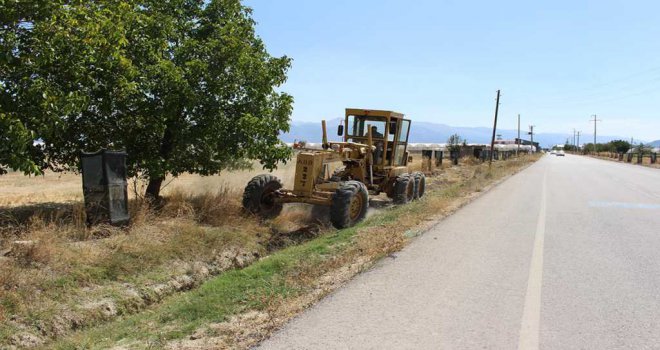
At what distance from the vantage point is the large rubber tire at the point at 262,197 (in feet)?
41.1

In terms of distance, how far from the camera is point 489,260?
7629mm

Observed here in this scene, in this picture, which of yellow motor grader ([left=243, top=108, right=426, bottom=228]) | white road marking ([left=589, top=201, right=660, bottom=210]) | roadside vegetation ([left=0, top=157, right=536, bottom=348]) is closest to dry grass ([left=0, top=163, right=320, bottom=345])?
roadside vegetation ([left=0, top=157, right=536, bottom=348])

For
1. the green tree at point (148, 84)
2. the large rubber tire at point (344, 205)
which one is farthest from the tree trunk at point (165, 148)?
the large rubber tire at point (344, 205)

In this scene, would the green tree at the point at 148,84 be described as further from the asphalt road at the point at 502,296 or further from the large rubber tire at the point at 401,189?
the asphalt road at the point at 502,296

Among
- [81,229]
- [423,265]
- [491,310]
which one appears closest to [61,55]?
[81,229]

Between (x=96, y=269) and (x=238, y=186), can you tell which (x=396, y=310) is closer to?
(x=96, y=269)

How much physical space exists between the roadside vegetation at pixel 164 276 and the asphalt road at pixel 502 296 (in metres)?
0.48

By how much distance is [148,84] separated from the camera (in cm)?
1037

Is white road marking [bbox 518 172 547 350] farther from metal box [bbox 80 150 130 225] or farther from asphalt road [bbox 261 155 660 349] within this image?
metal box [bbox 80 150 130 225]

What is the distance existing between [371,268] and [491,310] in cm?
204

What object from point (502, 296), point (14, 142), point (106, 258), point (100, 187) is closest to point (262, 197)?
point (100, 187)

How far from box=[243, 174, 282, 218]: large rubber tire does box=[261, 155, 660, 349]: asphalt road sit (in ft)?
14.1

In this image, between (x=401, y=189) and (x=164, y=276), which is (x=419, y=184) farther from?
(x=164, y=276)

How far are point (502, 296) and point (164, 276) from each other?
4.90m
